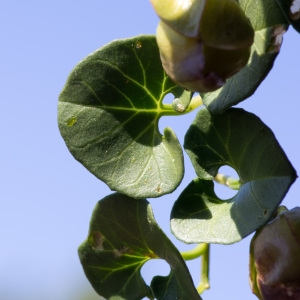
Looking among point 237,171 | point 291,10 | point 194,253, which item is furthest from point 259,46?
point 194,253

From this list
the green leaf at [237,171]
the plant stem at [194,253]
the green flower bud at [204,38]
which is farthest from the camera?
the plant stem at [194,253]

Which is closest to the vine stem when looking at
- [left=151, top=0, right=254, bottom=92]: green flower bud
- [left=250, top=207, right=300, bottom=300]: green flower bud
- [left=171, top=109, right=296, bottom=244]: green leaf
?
[left=171, top=109, right=296, bottom=244]: green leaf

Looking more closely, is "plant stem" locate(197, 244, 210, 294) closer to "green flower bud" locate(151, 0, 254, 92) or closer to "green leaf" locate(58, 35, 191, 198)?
"green leaf" locate(58, 35, 191, 198)

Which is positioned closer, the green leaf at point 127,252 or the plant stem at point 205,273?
the green leaf at point 127,252

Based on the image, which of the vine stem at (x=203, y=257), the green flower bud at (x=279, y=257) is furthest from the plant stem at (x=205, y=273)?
the green flower bud at (x=279, y=257)

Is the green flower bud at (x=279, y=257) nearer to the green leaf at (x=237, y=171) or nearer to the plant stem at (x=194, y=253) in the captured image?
the green leaf at (x=237, y=171)

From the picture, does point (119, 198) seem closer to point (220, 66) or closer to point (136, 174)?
point (136, 174)
